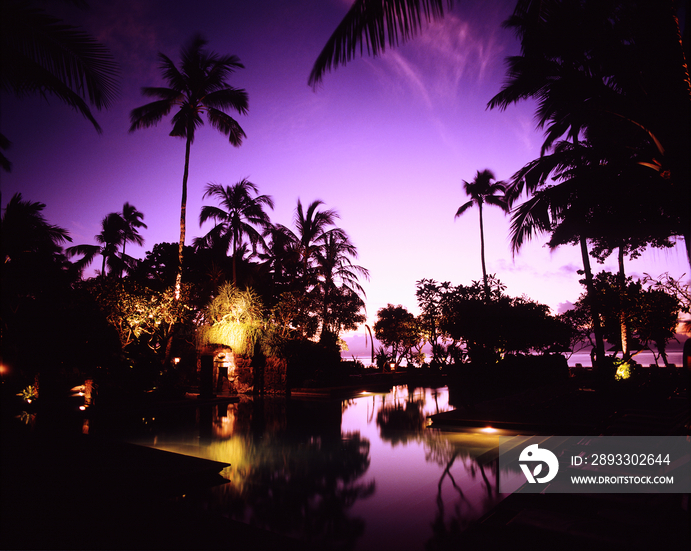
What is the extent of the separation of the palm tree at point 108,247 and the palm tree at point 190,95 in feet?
53.8

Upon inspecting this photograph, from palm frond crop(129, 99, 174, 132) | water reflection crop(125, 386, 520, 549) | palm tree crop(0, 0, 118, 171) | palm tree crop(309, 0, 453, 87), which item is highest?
palm frond crop(129, 99, 174, 132)

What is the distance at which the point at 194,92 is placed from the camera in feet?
60.5

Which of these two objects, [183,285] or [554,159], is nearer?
[554,159]

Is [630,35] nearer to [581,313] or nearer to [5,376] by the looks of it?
[5,376]

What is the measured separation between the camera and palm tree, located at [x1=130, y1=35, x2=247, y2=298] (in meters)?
17.8

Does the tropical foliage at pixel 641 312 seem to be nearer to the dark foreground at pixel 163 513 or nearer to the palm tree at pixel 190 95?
the dark foreground at pixel 163 513

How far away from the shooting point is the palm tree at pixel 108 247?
31.1m

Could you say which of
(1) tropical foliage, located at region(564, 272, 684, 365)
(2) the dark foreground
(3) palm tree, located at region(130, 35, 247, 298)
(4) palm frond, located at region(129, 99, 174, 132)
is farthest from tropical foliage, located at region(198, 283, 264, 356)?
(1) tropical foliage, located at region(564, 272, 684, 365)

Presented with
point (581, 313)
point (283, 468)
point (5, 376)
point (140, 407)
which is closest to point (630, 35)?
point (283, 468)

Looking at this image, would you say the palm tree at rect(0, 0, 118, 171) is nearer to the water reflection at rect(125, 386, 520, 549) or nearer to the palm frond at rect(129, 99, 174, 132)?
the water reflection at rect(125, 386, 520, 549)

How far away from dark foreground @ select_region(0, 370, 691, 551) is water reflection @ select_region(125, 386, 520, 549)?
14.6 inches

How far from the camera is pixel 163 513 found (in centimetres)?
420

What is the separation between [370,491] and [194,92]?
1915 cm

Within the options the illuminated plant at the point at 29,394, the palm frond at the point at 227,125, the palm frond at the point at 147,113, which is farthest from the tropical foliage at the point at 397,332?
the illuminated plant at the point at 29,394
